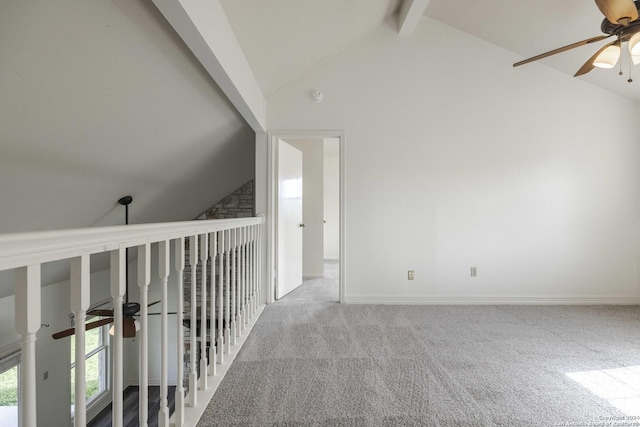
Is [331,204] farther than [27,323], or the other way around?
[331,204]

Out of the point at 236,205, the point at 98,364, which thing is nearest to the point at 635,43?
the point at 236,205

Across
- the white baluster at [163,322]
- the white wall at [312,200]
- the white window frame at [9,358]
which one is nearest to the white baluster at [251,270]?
the white baluster at [163,322]

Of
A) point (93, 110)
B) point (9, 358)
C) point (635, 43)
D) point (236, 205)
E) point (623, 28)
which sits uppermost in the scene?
point (623, 28)

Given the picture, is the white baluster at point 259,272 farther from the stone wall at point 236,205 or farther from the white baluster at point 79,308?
the white baluster at point 79,308

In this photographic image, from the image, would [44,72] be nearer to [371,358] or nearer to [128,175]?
[128,175]

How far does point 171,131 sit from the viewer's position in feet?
8.16

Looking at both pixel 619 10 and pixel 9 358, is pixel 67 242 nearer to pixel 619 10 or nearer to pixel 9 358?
pixel 619 10

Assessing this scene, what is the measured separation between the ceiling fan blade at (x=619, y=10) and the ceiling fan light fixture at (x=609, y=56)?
0.27 metres

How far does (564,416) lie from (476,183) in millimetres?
2424

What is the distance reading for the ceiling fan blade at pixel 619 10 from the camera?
5.90ft

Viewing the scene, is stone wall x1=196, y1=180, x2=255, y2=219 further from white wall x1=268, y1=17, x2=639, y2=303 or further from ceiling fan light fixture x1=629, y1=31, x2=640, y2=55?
ceiling fan light fixture x1=629, y1=31, x2=640, y2=55

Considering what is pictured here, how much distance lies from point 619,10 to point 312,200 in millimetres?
4190

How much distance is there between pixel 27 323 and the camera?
67 centimetres

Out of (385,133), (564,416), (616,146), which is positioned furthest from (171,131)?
(616,146)
